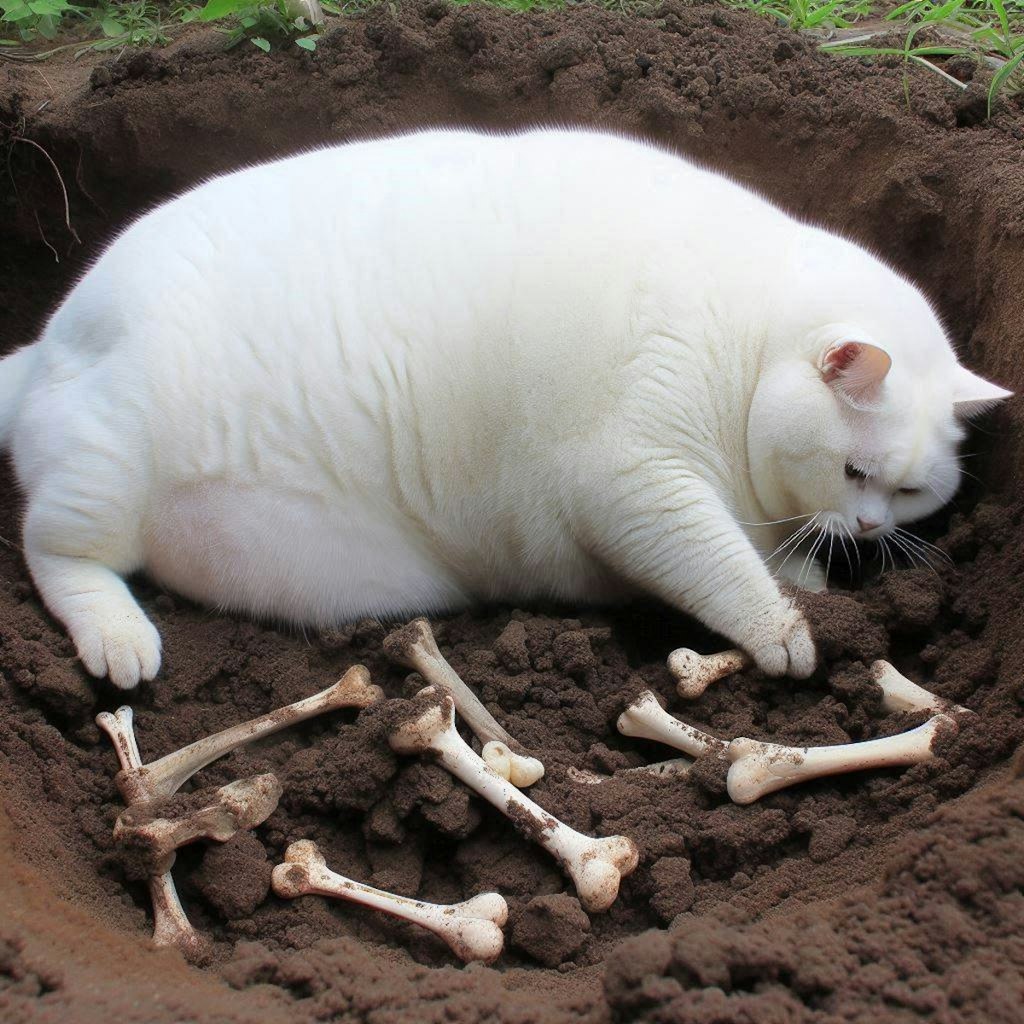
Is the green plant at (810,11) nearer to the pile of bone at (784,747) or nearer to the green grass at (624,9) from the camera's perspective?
the green grass at (624,9)

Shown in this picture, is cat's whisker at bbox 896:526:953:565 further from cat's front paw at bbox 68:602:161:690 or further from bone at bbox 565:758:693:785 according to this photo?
cat's front paw at bbox 68:602:161:690

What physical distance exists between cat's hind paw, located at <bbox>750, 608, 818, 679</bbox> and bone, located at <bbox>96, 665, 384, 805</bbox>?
3.04ft

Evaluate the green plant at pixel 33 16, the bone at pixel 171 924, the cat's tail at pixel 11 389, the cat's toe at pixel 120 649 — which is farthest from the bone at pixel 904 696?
the green plant at pixel 33 16

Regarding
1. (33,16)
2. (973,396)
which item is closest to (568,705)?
(973,396)

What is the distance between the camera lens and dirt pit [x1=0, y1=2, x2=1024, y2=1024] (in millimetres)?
1537

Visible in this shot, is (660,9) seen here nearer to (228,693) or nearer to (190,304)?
(190,304)

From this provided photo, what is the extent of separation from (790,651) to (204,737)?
4.64ft

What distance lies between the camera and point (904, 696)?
7.38ft

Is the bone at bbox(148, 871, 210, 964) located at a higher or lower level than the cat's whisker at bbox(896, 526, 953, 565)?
lower

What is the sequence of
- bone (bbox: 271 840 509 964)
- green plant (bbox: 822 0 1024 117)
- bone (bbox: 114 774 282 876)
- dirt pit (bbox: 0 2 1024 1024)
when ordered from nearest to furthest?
dirt pit (bbox: 0 2 1024 1024) < bone (bbox: 271 840 509 964) < bone (bbox: 114 774 282 876) < green plant (bbox: 822 0 1024 117)

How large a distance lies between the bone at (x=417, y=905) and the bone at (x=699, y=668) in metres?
0.72

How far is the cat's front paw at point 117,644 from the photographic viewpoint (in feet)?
8.10

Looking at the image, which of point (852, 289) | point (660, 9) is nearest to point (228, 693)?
point (852, 289)

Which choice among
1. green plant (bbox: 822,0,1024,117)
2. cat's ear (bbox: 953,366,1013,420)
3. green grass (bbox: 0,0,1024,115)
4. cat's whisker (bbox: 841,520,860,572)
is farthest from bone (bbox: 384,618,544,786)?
green plant (bbox: 822,0,1024,117)
